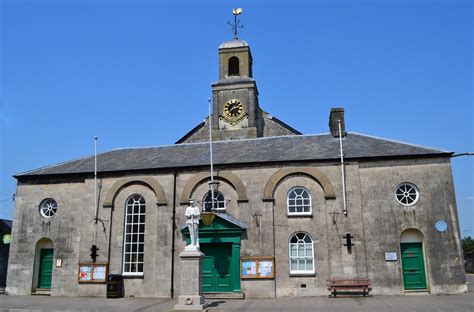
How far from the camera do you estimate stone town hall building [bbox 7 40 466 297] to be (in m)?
19.5

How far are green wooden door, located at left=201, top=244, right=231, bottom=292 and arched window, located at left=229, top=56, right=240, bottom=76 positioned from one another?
18.6 m

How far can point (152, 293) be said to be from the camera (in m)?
20.8

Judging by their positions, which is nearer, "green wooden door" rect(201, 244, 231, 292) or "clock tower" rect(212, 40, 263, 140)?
"green wooden door" rect(201, 244, 231, 292)

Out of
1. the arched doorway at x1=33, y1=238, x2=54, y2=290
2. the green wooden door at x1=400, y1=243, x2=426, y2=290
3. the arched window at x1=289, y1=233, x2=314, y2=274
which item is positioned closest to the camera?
the green wooden door at x1=400, y1=243, x2=426, y2=290

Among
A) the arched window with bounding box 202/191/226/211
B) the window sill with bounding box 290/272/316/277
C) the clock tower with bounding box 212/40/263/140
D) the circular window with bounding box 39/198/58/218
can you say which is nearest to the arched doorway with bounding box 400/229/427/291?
the window sill with bounding box 290/272/316/277

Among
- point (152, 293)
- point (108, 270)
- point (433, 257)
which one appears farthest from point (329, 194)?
point (108, 270)

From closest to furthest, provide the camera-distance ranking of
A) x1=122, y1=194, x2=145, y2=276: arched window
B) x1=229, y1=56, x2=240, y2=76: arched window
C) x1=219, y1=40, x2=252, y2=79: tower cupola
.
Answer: x1=122, y1=194, x2=145, y2=276: arched window, x1=219, y1=40, x2=252, y2=79: tower cupola, x1=229, y1=56, x2=240, y2=76: arched window

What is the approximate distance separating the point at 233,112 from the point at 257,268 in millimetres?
16972

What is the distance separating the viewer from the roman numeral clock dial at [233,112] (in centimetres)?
3400

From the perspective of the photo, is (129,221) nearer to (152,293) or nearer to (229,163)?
(152,293)

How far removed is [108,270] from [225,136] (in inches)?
605

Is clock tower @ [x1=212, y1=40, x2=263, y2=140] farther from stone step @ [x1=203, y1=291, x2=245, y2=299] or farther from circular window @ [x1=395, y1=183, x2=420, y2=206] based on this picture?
stone step @ [x1=203, y1=291, x2=245, y2=299]

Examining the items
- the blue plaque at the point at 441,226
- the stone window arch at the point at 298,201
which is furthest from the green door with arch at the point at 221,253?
the blue plaque at the point at 441,226

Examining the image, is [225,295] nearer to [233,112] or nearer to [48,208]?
[48,208]
